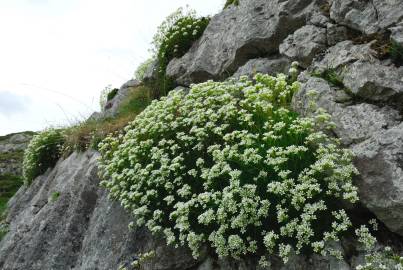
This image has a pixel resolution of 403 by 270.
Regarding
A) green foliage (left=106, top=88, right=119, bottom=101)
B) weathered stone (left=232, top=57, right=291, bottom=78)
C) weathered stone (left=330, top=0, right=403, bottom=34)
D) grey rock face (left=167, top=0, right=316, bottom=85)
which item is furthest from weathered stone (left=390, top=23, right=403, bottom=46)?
Result: green foliage (left=106, top=88, right=119, bottom=101)

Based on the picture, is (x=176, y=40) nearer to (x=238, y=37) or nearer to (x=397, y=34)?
(x=238, y=37)

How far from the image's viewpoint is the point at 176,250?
7457 mm

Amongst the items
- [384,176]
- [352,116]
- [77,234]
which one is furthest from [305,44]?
[77,234]

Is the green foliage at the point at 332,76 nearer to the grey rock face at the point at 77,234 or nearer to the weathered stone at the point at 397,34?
the weathered stone at the point at 397,34

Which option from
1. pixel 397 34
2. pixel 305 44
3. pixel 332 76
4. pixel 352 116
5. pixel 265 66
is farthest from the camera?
pixel 265 66

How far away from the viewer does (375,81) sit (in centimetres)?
725

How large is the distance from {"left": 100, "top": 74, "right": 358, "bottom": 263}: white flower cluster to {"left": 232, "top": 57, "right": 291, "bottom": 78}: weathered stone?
232 centimetres

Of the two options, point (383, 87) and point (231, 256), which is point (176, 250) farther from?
point (383, 87)

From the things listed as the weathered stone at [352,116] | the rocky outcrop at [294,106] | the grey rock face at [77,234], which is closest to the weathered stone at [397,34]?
the rocky outcrop at [294,106]

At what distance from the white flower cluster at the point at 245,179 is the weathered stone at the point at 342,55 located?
1.12 meters

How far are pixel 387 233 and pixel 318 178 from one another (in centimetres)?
118

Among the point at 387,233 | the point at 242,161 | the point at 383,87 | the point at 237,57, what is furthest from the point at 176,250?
the point at 237,57

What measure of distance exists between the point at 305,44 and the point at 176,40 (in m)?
6.09

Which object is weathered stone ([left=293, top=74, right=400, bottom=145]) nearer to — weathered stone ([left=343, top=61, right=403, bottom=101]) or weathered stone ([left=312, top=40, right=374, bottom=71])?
weathered stone ([left=343, top=61, right=403, bottom=101])
